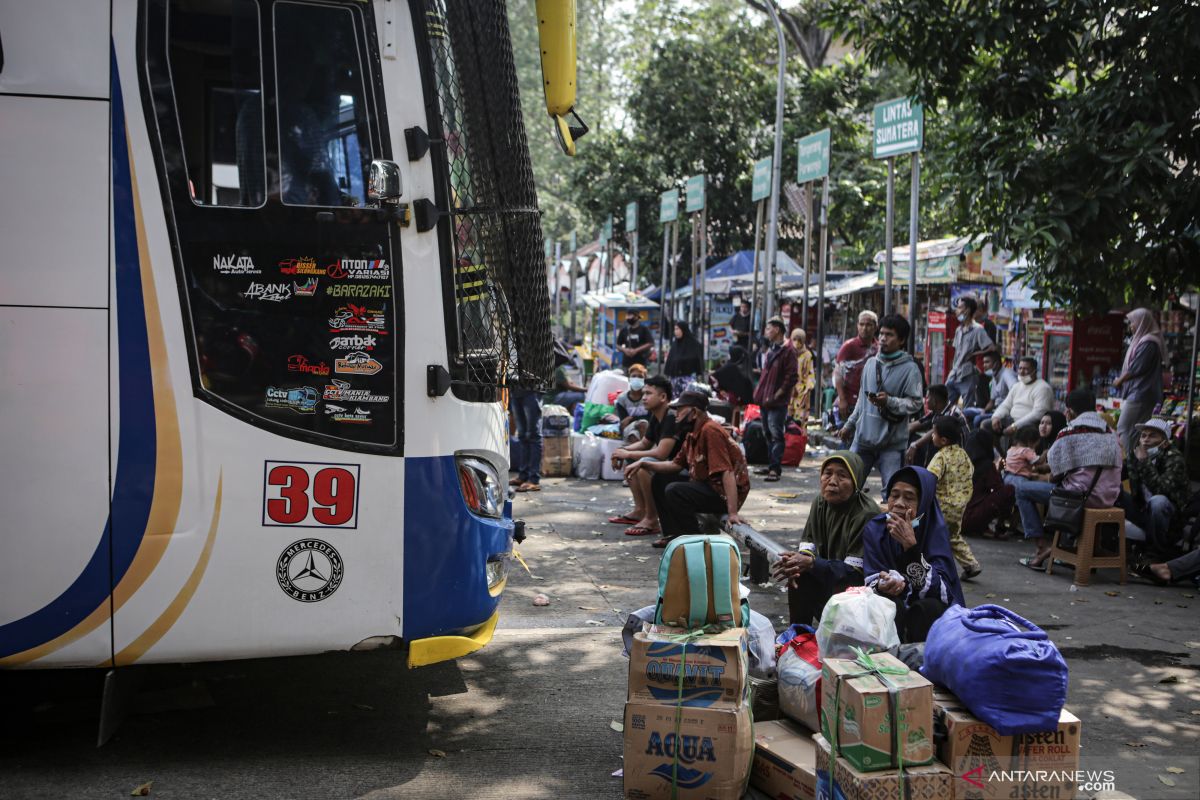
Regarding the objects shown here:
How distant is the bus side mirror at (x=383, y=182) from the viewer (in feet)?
14.6

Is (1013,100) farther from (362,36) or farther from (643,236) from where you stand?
(643,236)

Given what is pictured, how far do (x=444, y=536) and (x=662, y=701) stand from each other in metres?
1.09

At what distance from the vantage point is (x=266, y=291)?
4492 millimetres

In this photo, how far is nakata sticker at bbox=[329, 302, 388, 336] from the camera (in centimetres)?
455

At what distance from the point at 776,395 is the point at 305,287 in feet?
31.5

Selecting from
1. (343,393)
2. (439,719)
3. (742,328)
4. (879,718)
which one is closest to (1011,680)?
(879,718)

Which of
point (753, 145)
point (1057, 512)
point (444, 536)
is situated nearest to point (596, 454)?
point (1057, 512)

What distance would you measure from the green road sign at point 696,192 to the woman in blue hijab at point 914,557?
13.9 meters

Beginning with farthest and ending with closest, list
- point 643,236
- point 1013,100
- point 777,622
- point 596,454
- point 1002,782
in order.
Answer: point 643,236, point 596,454, point 1013,100, point 777,622, point 1002,782

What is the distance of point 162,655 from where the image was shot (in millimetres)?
4504

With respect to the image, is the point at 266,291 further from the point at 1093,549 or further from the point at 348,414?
the point at 1093,549

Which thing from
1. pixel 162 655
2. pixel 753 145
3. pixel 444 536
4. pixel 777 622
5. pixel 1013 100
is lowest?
pixel 777 622

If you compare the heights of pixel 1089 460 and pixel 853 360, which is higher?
pixel 853 360

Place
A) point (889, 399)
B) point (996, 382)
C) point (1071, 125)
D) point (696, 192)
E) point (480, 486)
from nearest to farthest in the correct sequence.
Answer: point (480, 486)
point (1071, 125)
point (889, 399)
point (996, 382)
point (696, 192)
